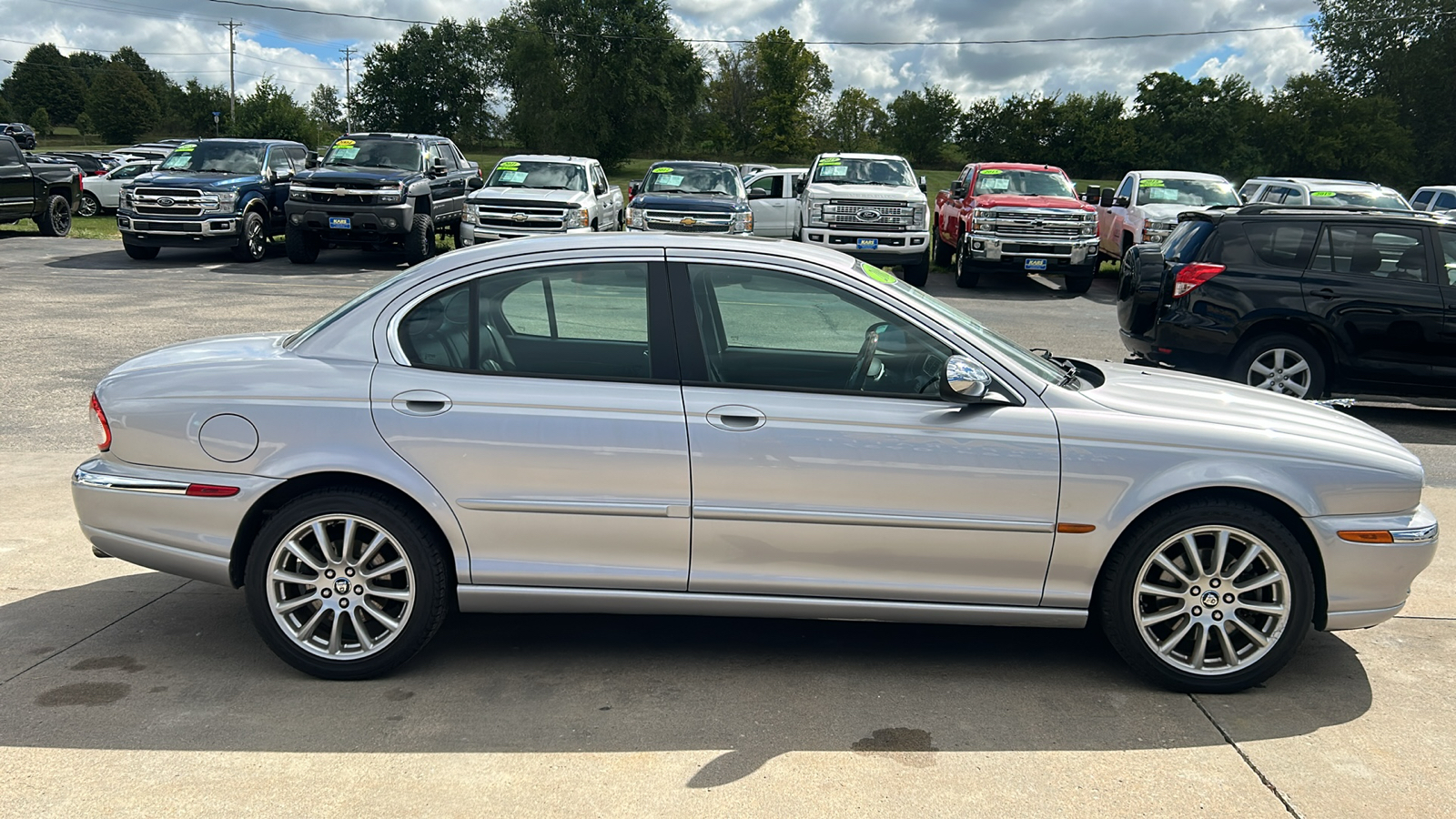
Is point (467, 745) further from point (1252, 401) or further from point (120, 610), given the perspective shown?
point (1252, 401)

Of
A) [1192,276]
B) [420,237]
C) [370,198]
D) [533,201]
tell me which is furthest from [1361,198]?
[370,198]

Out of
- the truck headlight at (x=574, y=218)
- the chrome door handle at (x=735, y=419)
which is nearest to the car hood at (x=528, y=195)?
the truck headlight at (x=574, y=218)

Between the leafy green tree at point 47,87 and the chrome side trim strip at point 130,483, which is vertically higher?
the leafy green tree at point 47,87

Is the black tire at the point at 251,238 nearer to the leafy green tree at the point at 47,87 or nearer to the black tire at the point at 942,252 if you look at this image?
the black tire at the point at 942,252

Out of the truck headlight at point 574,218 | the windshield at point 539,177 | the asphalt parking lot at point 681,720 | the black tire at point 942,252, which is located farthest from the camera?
the black tire at point 942,252

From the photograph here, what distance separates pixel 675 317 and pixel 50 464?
5018 millimetres

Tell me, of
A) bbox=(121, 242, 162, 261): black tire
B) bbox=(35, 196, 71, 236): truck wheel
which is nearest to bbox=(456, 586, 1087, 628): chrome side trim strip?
bbox=(121, 242, 162, 261): black tire

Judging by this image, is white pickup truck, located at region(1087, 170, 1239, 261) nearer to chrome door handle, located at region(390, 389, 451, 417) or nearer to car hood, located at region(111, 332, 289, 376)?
car hood, located at region(111, 332, 289, 376)

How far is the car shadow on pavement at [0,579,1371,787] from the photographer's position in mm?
3633

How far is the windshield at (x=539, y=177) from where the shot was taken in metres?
19.3

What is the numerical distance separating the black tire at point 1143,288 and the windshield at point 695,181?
10224 mm

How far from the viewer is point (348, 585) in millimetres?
3992

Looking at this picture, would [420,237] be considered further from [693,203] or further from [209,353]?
[209,353]

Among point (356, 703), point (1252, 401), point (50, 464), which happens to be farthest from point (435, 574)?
point (50, 464)
